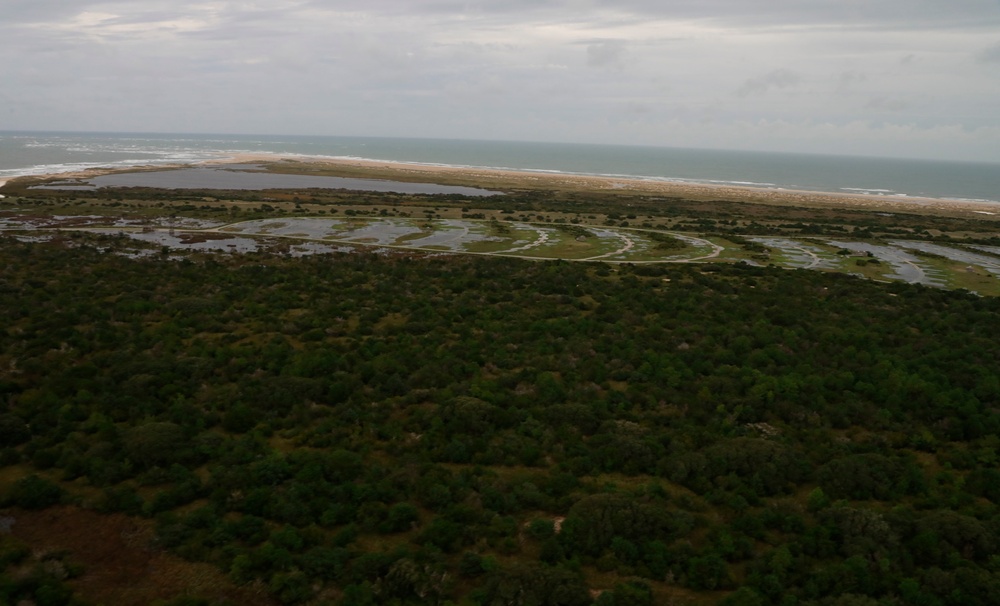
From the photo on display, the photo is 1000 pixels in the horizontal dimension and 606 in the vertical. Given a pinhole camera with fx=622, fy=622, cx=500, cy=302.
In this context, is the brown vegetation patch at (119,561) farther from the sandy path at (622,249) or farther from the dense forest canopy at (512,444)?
the sandy path at (622,249)

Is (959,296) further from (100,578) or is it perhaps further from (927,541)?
(100,578)

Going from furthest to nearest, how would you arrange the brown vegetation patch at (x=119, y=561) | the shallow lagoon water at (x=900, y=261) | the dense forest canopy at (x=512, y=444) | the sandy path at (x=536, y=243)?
the sandy path at (x=536, y=243)
the shallow lagoon water at (x=900, y=261)
the dense forest canopy at (x=512, y=444)
the brown vegetation patch at (x=119, y=561)

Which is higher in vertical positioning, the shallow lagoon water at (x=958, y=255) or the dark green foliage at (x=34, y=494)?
the shallow lagoon water at (x=958, y=255)

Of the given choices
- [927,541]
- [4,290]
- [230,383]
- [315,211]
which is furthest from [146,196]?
[927,541]

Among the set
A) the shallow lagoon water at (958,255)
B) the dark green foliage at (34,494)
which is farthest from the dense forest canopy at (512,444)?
the shallow lagoon water at (958,255)

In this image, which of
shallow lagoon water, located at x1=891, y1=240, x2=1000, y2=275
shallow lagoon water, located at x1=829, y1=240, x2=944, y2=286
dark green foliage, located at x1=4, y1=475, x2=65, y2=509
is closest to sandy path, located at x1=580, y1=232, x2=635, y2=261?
shallow lagoon water, located at x1=829, y1=240, x2=944, y2=286

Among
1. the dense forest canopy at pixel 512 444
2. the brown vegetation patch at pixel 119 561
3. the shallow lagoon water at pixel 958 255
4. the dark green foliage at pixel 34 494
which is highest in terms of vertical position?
the shallow lagoon water at pixel 958 255

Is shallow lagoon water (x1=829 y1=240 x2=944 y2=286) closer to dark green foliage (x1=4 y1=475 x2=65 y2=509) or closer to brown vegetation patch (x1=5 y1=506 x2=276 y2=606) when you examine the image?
brown vegetation patch (x1=5 y1=506 x2=276 y2=606)
